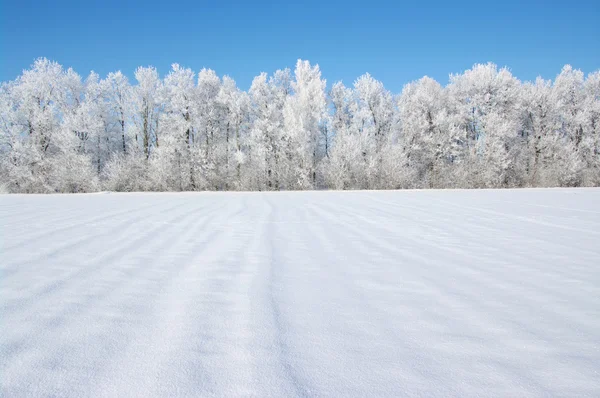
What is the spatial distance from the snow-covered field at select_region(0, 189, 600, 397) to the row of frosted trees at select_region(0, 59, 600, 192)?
1857 centimetres

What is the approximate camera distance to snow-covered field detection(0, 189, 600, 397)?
1076 mm

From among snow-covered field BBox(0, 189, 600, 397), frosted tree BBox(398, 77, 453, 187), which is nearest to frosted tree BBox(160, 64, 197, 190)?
frosted tree BBox(398, 77, 453, 187)

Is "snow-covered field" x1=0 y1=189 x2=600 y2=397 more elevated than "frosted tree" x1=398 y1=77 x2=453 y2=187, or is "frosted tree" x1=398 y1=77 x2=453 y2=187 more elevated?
"frosted tree" x1=398 y1=77 x2=453 y2=187

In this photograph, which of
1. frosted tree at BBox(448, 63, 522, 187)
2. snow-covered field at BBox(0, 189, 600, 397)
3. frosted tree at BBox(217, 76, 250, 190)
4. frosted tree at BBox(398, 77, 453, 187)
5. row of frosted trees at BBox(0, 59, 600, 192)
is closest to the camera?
snow-covered field at BBox(0, 189, 600, 397)

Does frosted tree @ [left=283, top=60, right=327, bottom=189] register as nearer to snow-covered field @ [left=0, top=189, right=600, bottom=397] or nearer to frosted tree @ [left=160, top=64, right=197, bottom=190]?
frosted tree @ [left=160, top=64, right=197, bottom=190]

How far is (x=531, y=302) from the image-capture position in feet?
5.82

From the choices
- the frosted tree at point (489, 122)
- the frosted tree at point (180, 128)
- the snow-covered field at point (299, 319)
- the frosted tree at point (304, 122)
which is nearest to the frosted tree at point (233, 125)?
the frosted tree at point (180, 128)

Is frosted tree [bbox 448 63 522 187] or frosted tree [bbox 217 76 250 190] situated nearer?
frosted tree [bbox 448 63 522 187]

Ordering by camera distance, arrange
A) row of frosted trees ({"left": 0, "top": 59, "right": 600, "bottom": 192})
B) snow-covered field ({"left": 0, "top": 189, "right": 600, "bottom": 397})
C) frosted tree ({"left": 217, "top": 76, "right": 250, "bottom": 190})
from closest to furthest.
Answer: snow-covered field ({"left": 0, "top": 189, "right": 600, "bottom": 397}) < row of frosted trees ({"left": 0, "top": 59, "right": 600, "bottom": 192}) < frosted tree ({"left": 217, "top": 76, "right": 250, "bottom": 190})

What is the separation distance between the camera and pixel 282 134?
21656 mm

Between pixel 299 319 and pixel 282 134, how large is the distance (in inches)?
819

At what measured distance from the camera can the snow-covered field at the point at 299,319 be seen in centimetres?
108

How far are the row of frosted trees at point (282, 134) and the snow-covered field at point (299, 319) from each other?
18.6 m

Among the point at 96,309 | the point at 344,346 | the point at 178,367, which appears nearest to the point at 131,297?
the point at 96,309
